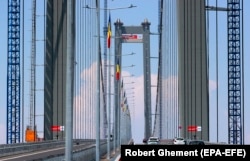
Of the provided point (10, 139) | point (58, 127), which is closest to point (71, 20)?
point (58, 127)

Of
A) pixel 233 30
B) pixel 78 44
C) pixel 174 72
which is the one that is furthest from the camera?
pixel 233 30

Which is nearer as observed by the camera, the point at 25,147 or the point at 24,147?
the point at 24,147

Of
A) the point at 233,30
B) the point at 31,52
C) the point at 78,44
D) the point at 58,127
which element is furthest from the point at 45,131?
the point at 233,30

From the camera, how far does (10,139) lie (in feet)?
316

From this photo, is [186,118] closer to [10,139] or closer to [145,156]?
[10,139]

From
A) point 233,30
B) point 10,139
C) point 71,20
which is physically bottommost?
point 10,139

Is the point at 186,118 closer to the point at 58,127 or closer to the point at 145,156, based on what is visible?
the point at 58,127

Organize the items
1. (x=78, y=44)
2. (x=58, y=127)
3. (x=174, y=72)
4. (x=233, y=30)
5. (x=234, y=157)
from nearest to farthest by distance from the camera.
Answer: (x=234, y=157) → (x=78, y=44) → (x=58, y=127) → (x=174, y=72) → (x=233, y=30)

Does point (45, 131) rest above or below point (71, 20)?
below

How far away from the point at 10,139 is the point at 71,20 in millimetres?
81659

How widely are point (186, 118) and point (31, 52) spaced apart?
24.9 meters

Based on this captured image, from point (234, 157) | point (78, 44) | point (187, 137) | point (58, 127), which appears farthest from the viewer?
point (187, 137)

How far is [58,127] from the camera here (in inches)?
2936

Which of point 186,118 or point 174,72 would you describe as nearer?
point 186,118
